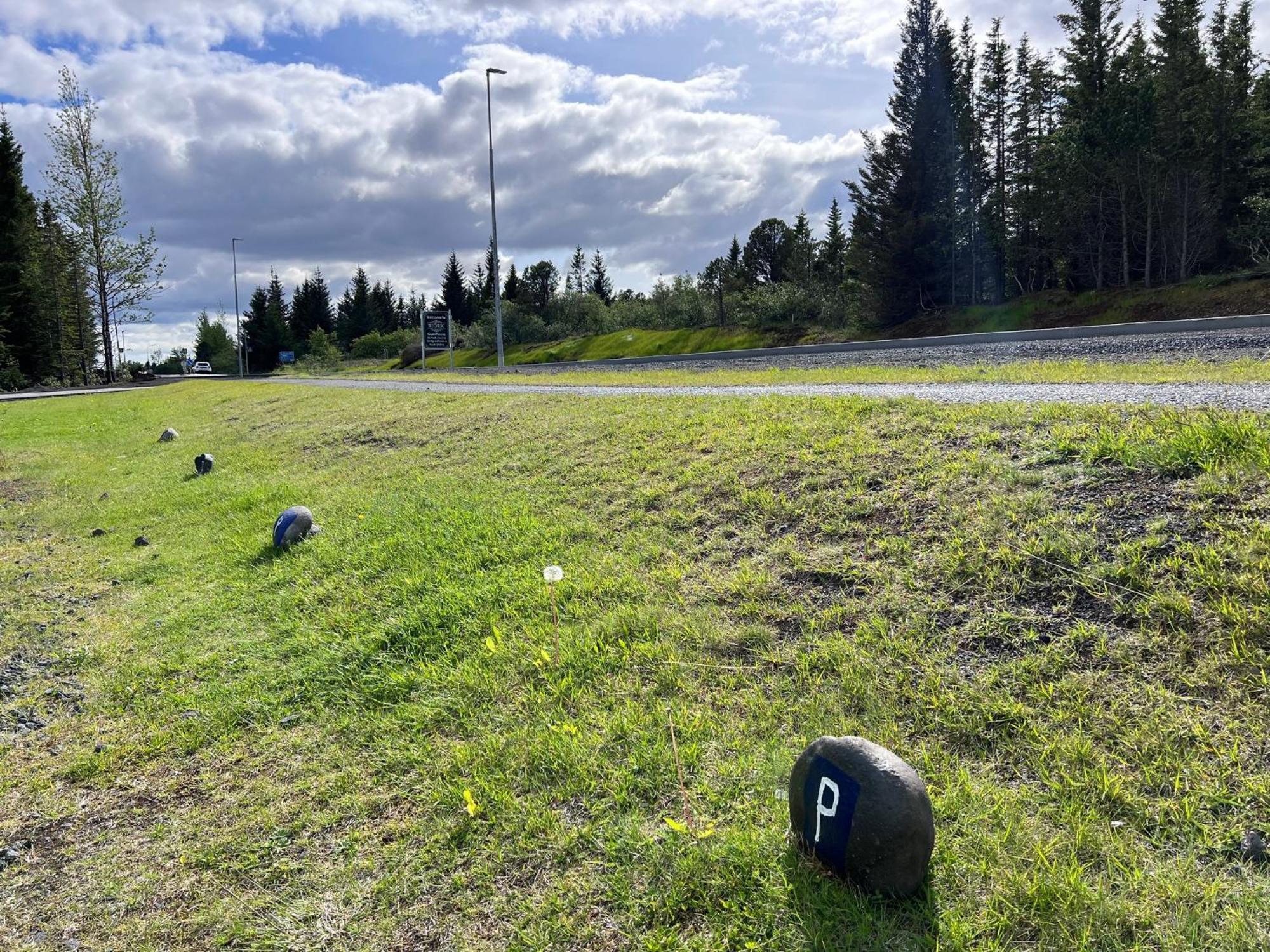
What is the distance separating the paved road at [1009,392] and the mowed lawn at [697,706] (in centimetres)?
77

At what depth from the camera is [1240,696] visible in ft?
8.83

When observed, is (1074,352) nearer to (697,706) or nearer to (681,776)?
(697,706)

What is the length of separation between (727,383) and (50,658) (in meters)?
9.29

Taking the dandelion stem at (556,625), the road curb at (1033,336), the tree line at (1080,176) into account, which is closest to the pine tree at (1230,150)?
the tree line at (1080,176)

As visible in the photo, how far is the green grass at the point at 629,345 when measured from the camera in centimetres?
4228

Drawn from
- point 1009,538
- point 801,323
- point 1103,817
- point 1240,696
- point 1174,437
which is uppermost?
point 801,323

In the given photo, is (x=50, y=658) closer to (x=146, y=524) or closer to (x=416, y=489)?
(x=416, y=489)

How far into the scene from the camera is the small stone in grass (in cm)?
222

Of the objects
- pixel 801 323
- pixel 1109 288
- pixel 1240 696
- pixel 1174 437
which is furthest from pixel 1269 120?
pixel 1240 696

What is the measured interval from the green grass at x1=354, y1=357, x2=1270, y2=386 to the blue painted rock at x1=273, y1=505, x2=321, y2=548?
6.87m

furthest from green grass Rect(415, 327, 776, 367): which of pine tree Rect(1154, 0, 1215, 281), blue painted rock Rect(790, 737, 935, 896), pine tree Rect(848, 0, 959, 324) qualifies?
blue painted rock Rect(790, 737, 935, 896)

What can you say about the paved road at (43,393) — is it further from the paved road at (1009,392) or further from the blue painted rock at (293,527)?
the blue painted rock at (293,527)

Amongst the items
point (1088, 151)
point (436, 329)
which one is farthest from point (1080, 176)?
point (436, 329)

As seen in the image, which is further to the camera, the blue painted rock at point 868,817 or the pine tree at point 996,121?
the pine tree at point 996,121
